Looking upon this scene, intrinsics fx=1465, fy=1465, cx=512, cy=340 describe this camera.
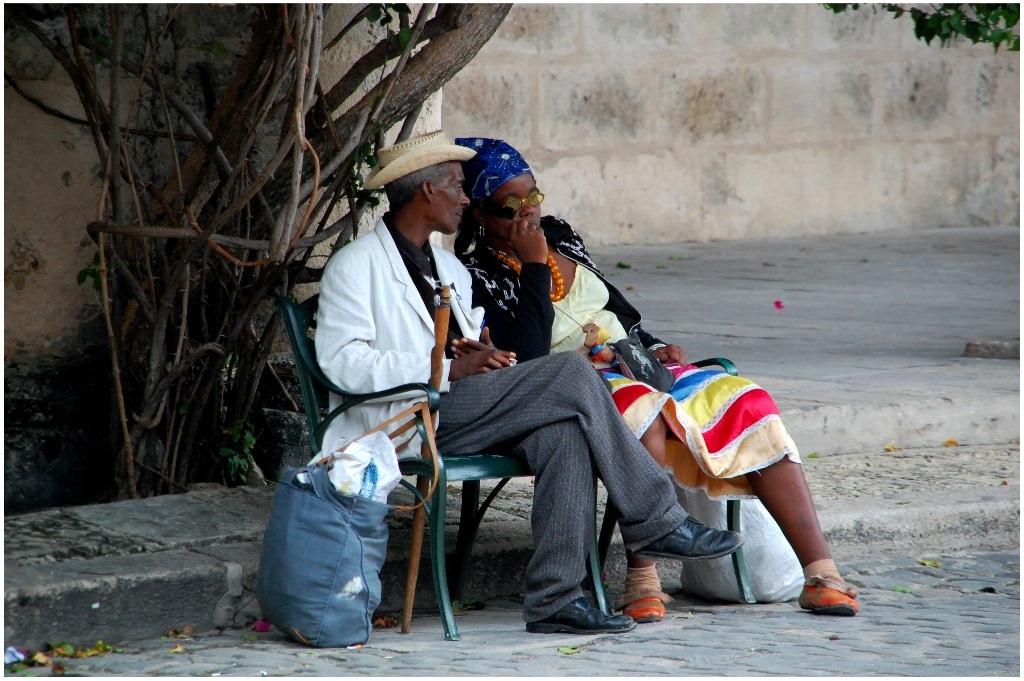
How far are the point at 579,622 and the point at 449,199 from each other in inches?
48.6

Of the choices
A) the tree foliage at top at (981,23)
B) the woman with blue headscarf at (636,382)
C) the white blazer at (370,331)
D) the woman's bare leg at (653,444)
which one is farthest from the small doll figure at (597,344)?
the tree foliage at top at (981,23)

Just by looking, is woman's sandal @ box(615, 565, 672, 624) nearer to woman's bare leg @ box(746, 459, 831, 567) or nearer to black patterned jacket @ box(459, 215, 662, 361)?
woman's bare leg @ box(746, 459, 831, 567)

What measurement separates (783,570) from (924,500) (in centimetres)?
109

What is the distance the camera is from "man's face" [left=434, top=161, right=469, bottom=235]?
413 cm

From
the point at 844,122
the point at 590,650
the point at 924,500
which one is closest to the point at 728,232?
the point at 844,122

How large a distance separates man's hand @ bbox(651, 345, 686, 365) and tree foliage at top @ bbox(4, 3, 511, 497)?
1021 millimetres

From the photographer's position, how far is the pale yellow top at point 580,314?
14.7ft

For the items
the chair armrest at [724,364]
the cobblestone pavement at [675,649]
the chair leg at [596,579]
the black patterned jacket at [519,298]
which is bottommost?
the cobblestone pavement at [675,649]

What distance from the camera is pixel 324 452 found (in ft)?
12.5

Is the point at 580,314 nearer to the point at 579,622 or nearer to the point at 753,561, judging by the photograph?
the point at 753,561

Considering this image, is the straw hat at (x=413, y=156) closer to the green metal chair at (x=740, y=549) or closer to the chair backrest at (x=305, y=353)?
the chair backrest at (x=305, y=353)

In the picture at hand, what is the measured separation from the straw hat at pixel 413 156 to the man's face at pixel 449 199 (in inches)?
1.7

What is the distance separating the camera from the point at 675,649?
3664 millimetres

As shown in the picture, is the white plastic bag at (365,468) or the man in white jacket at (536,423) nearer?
the white plastic bag at (365,468)
